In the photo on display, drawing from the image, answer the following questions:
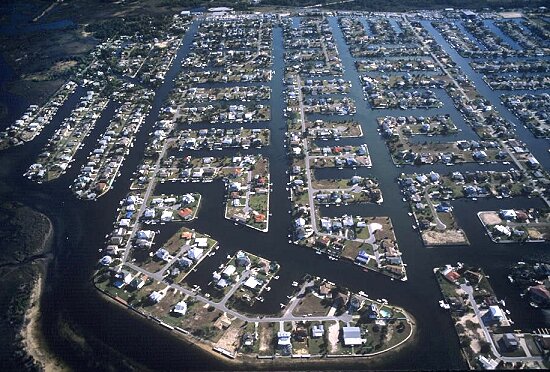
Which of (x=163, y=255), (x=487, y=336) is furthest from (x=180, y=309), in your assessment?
(x=487, y=336)

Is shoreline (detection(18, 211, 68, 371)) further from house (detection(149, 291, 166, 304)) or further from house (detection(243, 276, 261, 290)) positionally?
house (detection(243, 276, 261, 290))

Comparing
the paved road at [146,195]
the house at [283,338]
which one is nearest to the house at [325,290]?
the house at [283,338]

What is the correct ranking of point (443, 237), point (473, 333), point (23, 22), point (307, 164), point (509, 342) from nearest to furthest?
1. point (509, 342)
2. point (473, 333)
3. point (443, 237)
4. point (307, 164)
5. point (23, 22)

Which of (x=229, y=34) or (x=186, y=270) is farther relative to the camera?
(x=229, y=34)

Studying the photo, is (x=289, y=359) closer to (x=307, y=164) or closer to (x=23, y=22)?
(x=307, y=164)

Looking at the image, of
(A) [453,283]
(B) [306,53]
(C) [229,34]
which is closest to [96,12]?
(C) [229,34]

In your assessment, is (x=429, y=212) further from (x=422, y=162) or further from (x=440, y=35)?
(x=440, y=35)

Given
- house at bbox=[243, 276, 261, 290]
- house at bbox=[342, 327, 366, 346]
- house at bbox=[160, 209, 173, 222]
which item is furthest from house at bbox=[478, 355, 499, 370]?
house at bbox=[160, 209, 173, 222]
